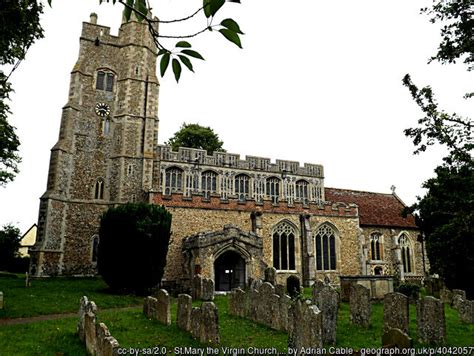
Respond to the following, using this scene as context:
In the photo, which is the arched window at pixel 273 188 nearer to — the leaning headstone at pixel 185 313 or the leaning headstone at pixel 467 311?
the leaning headstone at pixel 467 311

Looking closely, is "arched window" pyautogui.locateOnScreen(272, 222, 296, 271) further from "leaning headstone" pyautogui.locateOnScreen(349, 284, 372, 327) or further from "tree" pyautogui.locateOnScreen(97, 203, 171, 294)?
"leaning headstone" pyautogui.locateOnScreen(349, 284, 372, 327)

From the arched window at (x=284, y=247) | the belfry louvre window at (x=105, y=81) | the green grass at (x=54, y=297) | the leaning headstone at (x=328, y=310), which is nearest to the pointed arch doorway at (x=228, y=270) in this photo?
the arched window at (x=284, y=247)

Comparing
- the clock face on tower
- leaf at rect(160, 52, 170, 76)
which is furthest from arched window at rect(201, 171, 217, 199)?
leaf at rect(160, 52, 170, 76)

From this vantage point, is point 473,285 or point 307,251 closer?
point 473,285

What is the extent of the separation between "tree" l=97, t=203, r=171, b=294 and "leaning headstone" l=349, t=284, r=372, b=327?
27.7 ft

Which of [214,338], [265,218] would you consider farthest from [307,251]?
[214,338]

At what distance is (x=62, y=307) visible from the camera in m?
11.8

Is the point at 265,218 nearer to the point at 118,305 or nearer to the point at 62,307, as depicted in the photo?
the point at 118,305

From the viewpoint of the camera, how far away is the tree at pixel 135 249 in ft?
49.8

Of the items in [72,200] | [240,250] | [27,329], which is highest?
[72,200]

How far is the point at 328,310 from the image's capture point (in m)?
8.39

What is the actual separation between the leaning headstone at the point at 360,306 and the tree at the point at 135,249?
8.45 meters

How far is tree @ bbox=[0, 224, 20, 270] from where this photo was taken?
1122 inches

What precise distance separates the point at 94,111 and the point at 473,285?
23384mm
